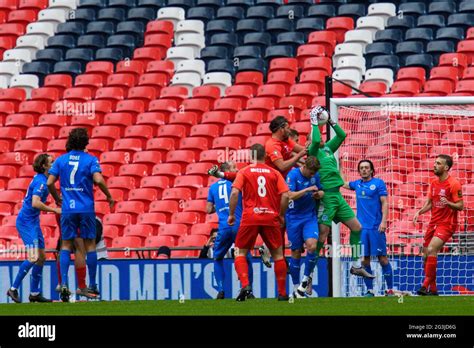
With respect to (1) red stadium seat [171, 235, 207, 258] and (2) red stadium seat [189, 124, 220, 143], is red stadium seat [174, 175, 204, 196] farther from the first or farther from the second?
(1) red stadium seat [171, 235, 207, 258]

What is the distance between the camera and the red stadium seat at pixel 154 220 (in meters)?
22.5

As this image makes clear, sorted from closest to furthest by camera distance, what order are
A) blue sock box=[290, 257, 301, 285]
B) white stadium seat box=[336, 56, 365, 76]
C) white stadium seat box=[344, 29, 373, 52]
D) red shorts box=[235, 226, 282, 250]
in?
1. red shorts box=[235, 226, 282, 250]
2. blue sock box=[290, 257, 301, 285]
3. white stadium seat box=[336, 56, 365, 76]
4. white stadium seat box=[344, 29, 373, 52]

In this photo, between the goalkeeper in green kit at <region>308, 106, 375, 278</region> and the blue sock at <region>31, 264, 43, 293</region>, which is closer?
the goalkeeper in green kit at <region>308, 106, 375, 278</region>

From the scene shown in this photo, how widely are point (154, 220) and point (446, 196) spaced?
7.03 meters

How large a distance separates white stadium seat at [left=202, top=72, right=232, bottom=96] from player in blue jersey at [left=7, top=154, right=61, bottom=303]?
8.83 metres

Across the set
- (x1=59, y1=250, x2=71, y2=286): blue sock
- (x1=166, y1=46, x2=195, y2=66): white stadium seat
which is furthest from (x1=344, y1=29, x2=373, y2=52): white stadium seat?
(x1=59, y1=250, x2=71, y2=286): blue sock

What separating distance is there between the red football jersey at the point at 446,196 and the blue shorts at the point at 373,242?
3.01ft

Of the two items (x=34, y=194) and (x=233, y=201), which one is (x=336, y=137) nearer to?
(x=233, y=201)

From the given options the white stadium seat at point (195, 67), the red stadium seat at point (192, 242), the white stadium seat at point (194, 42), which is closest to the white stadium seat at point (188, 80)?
the white stadium seat at point (195, 67)

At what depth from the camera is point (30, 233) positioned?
1714 centimetres

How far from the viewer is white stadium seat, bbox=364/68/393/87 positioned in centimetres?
2384

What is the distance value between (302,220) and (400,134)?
430 cm
